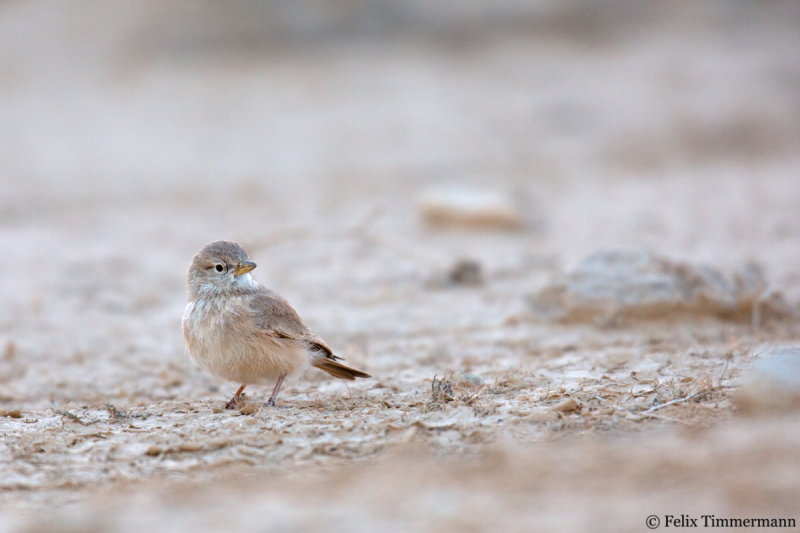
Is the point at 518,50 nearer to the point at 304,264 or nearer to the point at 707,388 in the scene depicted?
the point at 304,264

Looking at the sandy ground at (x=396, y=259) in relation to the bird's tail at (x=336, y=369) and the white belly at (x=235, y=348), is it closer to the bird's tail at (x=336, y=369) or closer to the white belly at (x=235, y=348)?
the bird's tail at (x=336, y=369)

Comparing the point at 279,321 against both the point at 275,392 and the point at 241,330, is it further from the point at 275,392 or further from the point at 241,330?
the point at 275,392

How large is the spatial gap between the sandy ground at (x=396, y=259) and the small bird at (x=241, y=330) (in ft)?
1.06

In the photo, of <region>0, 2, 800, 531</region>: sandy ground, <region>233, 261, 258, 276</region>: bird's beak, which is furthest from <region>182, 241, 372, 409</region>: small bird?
<region>0, 2, 800, 531</region>: sandy ground

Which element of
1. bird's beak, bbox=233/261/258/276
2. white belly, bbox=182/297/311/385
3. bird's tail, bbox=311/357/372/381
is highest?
bird's beak, bbox=233/261/258/276

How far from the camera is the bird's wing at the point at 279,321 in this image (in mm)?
6398

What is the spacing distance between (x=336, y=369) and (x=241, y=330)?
828mm

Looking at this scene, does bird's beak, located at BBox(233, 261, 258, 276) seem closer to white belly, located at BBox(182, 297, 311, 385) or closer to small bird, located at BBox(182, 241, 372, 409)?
small bird, located at BBox(182, 241, 372, 409)

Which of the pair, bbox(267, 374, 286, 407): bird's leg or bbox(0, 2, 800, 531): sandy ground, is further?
bbox(267, 374, 286, 407): bird's leg

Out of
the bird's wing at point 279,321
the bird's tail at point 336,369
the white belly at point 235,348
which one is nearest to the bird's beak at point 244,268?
the bird's wing at point 279,321

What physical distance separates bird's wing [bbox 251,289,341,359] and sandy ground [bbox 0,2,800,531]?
43 centimetres

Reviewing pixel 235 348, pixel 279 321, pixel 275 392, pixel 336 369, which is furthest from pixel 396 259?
pixel 235 348

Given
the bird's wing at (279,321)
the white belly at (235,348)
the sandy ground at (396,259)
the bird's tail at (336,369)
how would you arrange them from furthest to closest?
the bird's tail at (336,369) < the bird's wing at (279,321) < the white belly at (235,348) < the sandy ground at (396,259)

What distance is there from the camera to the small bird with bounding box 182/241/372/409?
626 centimetres
